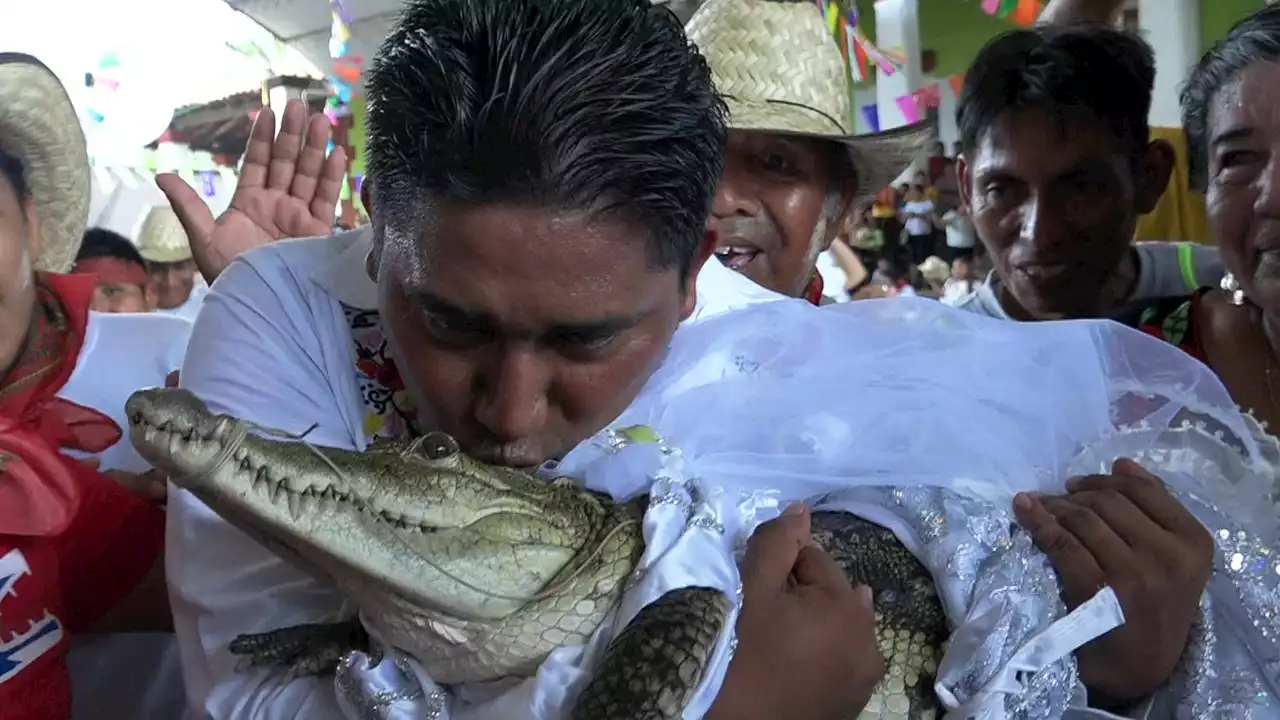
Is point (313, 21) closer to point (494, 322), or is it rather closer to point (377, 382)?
point (377, 382)

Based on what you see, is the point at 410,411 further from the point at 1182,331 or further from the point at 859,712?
the point at 1182,331

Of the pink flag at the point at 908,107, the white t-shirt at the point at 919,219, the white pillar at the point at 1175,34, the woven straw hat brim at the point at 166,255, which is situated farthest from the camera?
the pink flag at the point at 908,107

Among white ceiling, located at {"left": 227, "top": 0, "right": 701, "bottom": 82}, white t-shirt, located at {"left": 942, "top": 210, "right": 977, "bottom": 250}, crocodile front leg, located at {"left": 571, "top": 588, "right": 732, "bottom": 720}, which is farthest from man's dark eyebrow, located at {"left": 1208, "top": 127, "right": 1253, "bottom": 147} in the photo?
white ceiling, located at {"left": 227, "top": 0, "right": 701, "bottom": 82}

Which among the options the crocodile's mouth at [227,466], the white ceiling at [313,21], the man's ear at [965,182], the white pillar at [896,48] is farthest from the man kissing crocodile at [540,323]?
the white pillar at [896,48]

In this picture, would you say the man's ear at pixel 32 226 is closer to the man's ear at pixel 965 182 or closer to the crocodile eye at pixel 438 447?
the crocodile eye at pixel 438 447

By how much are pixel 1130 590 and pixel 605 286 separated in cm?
57

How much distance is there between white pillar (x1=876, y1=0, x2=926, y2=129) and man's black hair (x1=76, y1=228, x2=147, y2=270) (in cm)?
528

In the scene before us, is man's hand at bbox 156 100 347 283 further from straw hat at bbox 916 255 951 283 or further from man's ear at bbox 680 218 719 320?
straw hat at bbox 916 255 951 283

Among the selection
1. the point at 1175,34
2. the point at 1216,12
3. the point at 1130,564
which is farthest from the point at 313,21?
the point at 1130,564

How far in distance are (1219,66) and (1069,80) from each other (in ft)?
1.11

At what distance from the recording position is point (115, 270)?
341 centimetres

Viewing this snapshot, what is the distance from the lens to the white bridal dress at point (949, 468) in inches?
33.0

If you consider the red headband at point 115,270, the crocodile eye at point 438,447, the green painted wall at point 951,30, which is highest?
the crocodile eye at point 438,447

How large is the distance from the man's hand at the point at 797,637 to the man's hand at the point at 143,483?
2.93 ft
